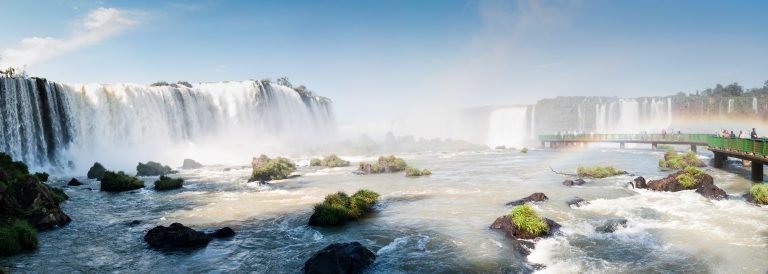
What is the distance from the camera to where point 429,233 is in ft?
51.9

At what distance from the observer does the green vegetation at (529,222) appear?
14.6 m

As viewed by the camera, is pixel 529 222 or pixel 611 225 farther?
pixel 611 225

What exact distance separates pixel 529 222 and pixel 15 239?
16915mm

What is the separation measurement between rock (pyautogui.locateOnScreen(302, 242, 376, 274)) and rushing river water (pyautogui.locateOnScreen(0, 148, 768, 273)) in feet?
1.41

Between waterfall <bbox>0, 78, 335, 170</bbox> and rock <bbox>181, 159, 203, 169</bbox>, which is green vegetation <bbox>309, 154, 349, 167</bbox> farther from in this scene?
waterfall <bbox>0, 78, 335, 170</bbox>

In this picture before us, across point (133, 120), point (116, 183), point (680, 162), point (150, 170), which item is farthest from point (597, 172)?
point (133, 120)

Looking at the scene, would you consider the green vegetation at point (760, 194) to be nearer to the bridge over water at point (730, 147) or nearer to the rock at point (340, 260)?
the bridge over water at point (730, 147)

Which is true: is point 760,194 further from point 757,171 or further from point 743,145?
point 743,145

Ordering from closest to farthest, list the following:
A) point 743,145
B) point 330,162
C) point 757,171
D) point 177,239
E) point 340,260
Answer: point 340,260 < point 177,239 < point 757,171 < point 743,145 < point 330,162

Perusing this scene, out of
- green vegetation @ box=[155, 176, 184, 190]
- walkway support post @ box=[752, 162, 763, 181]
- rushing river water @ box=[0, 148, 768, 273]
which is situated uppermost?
walkway support post @ box=[752, 162, 763, 181]

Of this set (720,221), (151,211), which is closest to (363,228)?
(151,211)

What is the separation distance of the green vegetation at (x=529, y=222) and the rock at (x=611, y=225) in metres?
2.13

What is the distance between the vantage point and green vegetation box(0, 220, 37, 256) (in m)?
13.6

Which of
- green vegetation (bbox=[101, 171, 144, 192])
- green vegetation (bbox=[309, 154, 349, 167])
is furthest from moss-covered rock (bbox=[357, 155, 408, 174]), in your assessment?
green vegetation (bbox=[101, 171, 144, 192])
